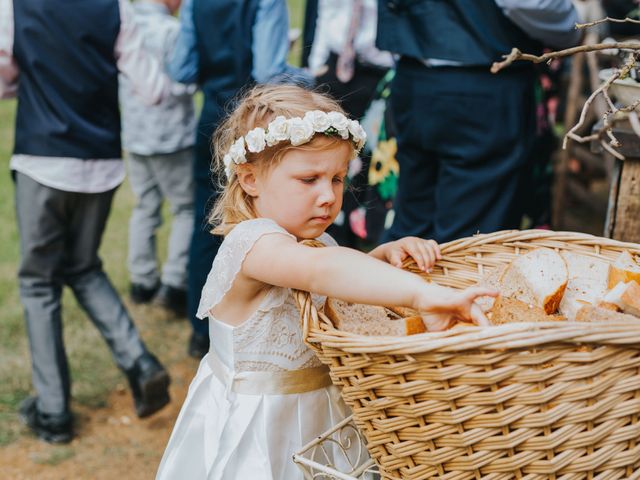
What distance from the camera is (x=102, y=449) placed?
319cm

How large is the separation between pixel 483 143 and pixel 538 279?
1269 mm

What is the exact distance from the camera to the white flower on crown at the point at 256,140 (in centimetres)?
173

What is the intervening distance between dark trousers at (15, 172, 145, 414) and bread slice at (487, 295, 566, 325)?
78.4 inches

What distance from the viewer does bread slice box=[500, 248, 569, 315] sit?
1633mm

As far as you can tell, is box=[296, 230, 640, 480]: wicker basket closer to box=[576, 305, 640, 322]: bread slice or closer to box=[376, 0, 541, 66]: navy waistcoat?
box=[576, 305, 640, 322]: bread slice

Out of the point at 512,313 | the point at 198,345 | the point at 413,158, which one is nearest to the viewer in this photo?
the point at 512,313

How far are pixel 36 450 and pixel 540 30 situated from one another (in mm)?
2372

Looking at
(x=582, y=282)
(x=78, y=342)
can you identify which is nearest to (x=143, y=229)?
(x=78, y=342)

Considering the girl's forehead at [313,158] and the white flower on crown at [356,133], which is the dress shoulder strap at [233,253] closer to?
the girl's forehead at [313,158]

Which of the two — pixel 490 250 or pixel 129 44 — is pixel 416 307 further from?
pixel 129 44

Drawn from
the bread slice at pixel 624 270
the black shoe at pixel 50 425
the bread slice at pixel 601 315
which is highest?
the bread slice at pixel 624 270

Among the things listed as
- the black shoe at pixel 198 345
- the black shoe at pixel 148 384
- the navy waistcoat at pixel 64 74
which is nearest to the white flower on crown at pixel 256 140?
the navy waistcoat at pixel 64 74

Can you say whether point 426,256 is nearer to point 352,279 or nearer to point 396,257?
point 396,257

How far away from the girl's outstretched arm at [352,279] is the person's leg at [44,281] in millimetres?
1666
